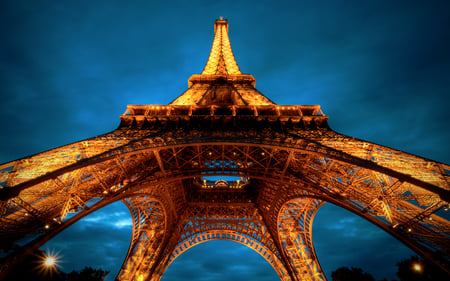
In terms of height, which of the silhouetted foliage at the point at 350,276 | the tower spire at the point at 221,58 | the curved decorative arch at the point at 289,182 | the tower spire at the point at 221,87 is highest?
the tower spire at the point at 221,58

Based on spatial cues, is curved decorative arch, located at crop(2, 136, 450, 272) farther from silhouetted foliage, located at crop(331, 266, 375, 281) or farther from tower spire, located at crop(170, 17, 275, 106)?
silhouetted foliage, located at crop(331, 266, 375, 281)

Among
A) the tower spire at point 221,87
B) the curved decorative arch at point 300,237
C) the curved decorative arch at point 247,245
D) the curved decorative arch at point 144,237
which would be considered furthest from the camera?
the curved decorative arch at point 247,245

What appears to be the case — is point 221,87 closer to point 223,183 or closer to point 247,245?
point 223,183

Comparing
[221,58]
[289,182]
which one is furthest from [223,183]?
[221,58]

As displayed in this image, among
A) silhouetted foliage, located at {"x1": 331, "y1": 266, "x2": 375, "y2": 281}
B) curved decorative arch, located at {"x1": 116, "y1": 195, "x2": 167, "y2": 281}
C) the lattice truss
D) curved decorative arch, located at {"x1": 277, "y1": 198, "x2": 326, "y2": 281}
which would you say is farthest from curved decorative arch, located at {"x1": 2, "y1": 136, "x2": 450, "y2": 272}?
silhouetted foliage, located at {"x1": 331, "y1": 266, "x2": 375, "y2": 281}

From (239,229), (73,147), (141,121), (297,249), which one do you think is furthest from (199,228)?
(73,147)

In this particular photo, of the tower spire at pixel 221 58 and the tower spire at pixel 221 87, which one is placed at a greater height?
the tower spire at pixel 221 58

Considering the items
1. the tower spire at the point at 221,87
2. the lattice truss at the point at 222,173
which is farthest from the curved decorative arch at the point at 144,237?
the tower spire at the point at 221,87

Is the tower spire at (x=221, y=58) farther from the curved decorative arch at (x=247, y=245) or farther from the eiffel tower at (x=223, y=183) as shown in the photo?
the curved decorative arch at (x=247, y=245)
